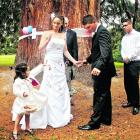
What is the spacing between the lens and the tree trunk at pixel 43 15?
36.8 feet

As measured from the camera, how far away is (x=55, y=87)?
8.75 metres

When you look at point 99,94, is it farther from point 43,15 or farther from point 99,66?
point 43,15

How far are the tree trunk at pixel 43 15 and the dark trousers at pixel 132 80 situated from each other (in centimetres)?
231

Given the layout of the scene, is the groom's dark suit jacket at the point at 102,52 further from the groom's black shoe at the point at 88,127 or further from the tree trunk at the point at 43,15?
the tree trunk at the point at 43,15

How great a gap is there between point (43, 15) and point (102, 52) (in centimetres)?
361

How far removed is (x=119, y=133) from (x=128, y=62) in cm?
183

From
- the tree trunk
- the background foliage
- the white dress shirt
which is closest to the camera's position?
the white dress shirt

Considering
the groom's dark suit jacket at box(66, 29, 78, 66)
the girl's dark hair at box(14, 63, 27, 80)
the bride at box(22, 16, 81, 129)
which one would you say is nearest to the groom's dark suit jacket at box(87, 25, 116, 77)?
the bride at box(22, 16, 81, 129)

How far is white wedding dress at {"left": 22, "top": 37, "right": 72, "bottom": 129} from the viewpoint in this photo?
8.65 m

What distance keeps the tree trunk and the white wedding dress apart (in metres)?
2.52

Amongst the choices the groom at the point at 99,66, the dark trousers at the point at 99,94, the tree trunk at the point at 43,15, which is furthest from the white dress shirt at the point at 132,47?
the tree trunk at the point at 43,15

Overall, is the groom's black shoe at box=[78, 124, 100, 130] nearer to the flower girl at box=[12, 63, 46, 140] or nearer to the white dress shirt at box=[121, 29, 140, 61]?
the flower girl at box=[12, 63, 46, 140]

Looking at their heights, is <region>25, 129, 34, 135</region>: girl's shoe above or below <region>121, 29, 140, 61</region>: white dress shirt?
below

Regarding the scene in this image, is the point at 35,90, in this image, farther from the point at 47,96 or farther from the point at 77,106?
the point at 77,106
